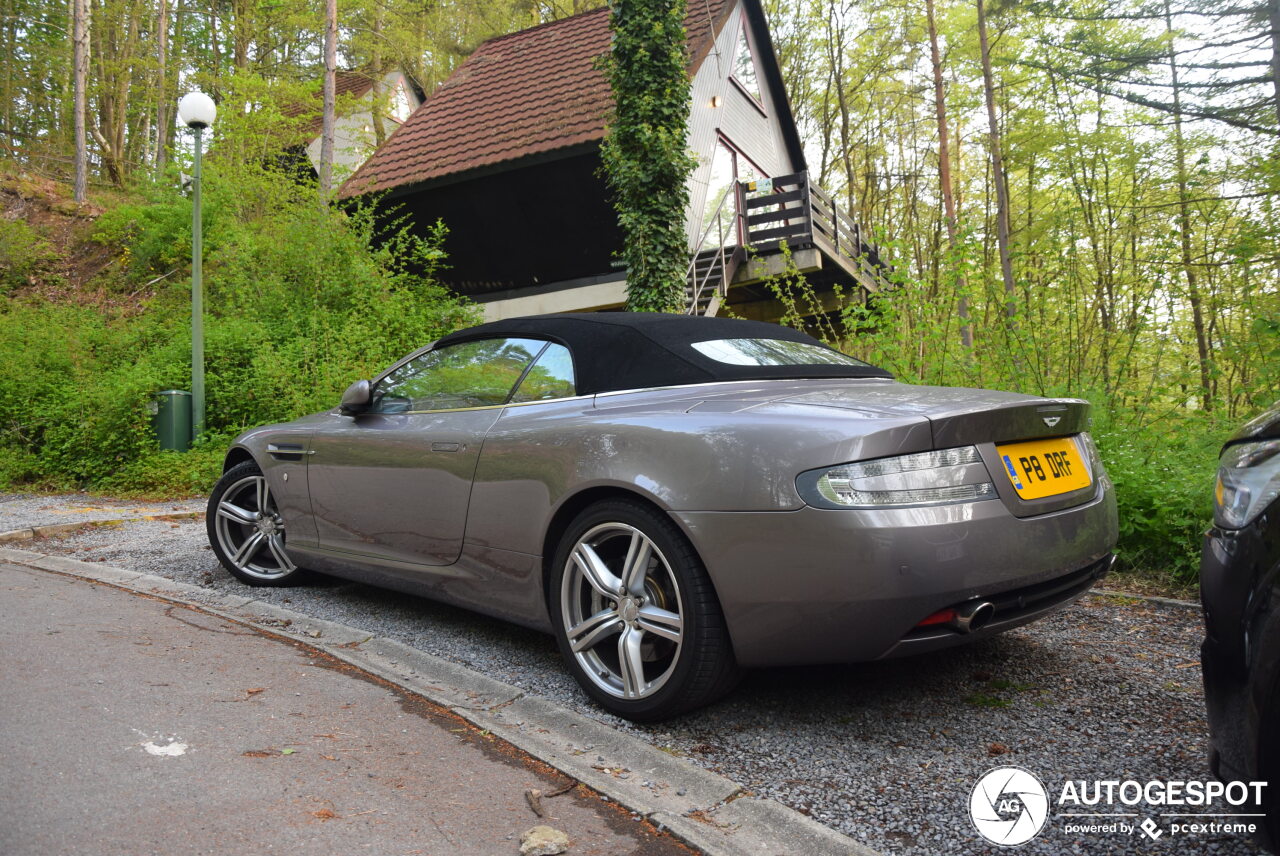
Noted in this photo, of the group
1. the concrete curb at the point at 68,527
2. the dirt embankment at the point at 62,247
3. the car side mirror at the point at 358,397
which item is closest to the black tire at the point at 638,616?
the car side mirror at the point at 358,397

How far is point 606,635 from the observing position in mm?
2826

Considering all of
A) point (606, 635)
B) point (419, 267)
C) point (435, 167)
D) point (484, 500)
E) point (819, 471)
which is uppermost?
point (435, 167)

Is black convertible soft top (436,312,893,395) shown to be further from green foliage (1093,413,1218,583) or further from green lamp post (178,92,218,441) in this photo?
green lamp post (178,92,218,441)

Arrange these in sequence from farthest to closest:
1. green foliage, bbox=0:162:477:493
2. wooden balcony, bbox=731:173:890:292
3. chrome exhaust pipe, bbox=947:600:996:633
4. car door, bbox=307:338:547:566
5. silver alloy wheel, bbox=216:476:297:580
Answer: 1. wooden balcony, bbox=731:173:890:292
2. green foliage, bbox=0:162:477:493
3. silver alloy wheel, bbox=216:476:297:580
4. car door, bbox=307:338:547:566
5. chrome exhaust pipe, bbox=947:600:996:633

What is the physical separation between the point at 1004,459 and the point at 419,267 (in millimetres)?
14316

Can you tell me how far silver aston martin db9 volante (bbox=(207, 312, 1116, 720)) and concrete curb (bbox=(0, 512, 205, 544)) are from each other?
4.08 meters

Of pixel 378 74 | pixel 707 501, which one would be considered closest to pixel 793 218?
pixel 707 501

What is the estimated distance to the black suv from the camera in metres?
1.56

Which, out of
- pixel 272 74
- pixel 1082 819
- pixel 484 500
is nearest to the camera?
pixel 1082 819

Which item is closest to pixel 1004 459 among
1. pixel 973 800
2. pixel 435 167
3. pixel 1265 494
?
pixel 1265 494

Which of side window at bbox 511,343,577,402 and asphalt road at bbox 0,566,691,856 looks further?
side window at bbox 511,343,577,402

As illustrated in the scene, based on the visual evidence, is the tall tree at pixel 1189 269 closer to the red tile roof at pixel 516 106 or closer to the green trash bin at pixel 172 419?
the red tile roof at pixel 516 106

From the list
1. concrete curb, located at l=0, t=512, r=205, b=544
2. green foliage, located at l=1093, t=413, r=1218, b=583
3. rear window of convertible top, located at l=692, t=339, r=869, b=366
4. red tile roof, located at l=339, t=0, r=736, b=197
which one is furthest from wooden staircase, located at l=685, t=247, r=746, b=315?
rear window of convertible top, located at l=692, t=339, r=869, b=366

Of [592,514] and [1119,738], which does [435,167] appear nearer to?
[592,514]
